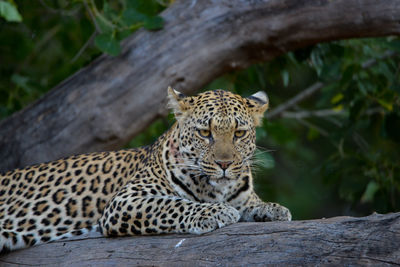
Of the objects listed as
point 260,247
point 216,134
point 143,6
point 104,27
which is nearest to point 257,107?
point 216,134

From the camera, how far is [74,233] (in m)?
7.45

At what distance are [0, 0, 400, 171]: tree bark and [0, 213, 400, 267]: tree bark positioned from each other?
2.73m

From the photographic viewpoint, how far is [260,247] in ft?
17.5

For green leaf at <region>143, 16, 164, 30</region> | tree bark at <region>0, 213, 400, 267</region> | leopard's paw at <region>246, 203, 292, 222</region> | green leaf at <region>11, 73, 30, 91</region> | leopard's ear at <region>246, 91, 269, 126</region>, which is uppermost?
green leaf at <region>143, 16, 164, 30</region>

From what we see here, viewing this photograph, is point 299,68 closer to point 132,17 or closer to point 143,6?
point 143,6

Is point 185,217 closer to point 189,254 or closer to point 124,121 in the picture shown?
point 189,254

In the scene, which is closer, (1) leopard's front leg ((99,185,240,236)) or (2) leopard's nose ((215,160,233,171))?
(1) leopard's front leg ((99,185,240,236))

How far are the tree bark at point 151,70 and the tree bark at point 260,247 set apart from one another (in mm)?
2727

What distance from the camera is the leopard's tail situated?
7.25m

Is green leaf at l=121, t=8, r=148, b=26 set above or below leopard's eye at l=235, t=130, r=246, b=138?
above

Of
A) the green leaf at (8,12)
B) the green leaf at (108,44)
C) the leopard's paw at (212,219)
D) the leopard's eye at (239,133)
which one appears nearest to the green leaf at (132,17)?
the green leaf at (108,44)

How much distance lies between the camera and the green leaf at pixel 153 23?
904cm

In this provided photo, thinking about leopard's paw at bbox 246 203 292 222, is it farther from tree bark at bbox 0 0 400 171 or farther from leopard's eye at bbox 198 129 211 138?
tree bark at bbox 0 0 400 171

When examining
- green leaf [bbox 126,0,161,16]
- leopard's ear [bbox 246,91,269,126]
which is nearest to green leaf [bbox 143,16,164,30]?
green leaf [bbox 126,0,161,16]
